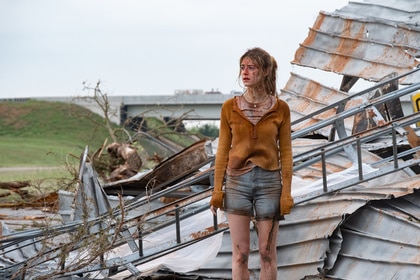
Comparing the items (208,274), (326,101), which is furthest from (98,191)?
(326,101)

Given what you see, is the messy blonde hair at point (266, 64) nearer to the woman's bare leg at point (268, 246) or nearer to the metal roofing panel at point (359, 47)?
the woman's bare leg at point (268, 246)

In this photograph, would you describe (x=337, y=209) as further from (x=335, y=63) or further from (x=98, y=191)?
(x=335, y=63)

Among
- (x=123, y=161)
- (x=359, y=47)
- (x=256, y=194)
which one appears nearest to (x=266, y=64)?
(x=256, y=194)

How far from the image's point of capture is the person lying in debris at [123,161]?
53.7ft

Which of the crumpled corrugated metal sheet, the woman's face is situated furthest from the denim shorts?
the crumpled corrugated metal sheet

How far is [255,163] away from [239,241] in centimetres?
62

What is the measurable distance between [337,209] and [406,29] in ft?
21.2

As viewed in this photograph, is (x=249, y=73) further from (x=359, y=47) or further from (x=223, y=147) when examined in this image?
(x=359, y=47)

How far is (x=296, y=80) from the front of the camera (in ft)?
50.9

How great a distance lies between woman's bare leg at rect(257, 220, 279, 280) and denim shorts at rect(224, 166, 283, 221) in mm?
61

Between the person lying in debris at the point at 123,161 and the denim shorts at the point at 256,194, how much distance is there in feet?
29.8

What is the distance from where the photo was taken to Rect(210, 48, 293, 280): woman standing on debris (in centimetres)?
718

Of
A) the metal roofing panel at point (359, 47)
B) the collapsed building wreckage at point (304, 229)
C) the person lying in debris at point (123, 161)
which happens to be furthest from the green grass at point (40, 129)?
the collapsed building wreckage at point (304, 229)

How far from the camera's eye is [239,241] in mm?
7246
